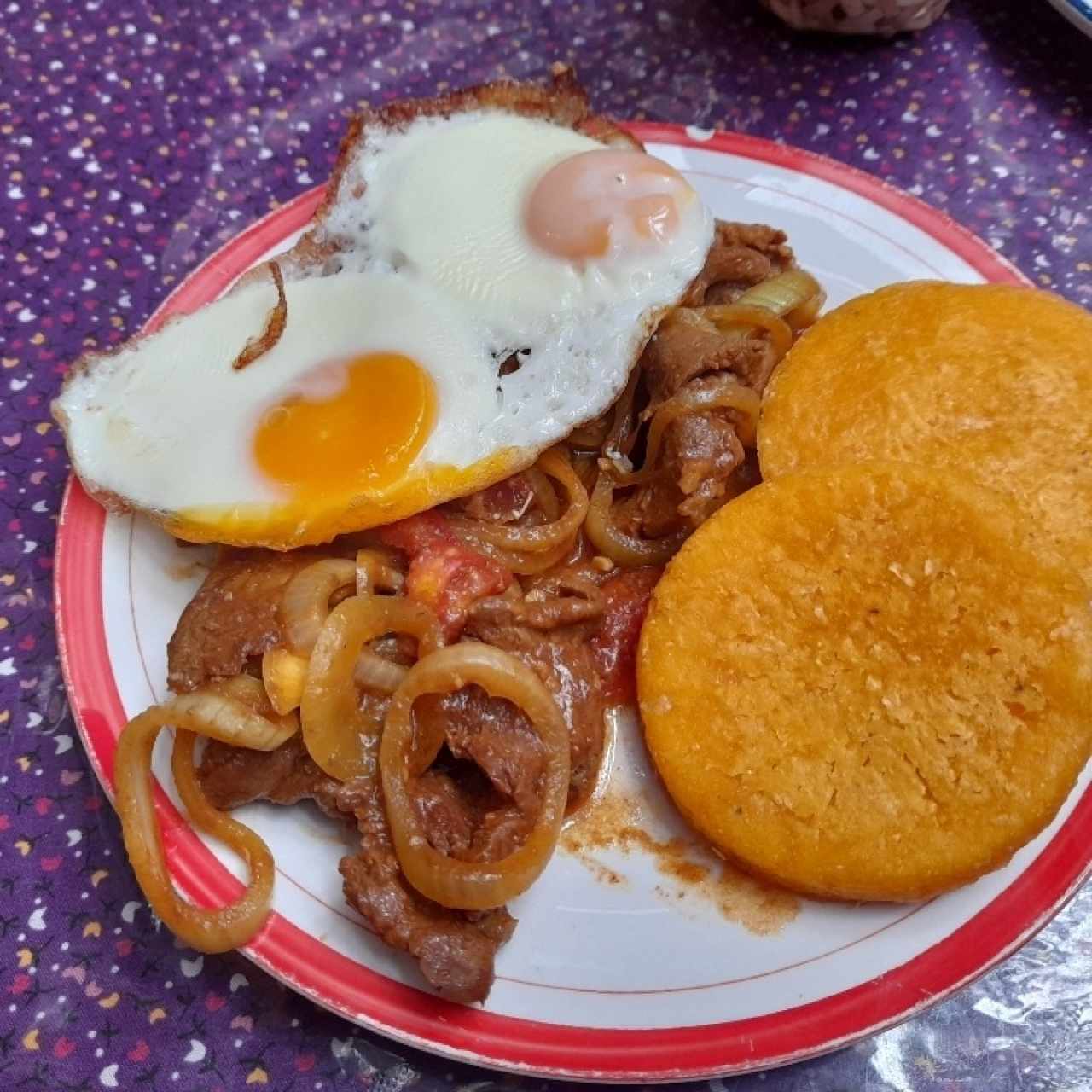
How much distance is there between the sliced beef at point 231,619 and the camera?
2.65 meters

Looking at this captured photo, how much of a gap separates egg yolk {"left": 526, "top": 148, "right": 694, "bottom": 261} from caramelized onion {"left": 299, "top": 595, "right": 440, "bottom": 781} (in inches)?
52.5

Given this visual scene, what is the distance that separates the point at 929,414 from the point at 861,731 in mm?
1017

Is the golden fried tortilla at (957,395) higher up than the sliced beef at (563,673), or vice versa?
the golden fried tortilla at (957,395)

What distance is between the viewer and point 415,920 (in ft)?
7.80

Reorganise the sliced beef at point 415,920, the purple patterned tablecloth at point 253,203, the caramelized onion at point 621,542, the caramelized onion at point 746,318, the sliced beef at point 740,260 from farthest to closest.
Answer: the sliced beef at point 740,260 → the caramelized onion at point 746,318 → the caramelized onion at point 621,542 → the purple patterned tablecloth at point 253,203 → the sliced beef at point 415,920

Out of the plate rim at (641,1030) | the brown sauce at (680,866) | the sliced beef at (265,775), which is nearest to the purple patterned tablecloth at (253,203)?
the plate rim at (641,1030)

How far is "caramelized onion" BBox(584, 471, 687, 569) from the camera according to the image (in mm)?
3074

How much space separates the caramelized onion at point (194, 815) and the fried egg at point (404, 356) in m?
0.54

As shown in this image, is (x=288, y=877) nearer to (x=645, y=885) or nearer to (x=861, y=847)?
(x=645, y=885)

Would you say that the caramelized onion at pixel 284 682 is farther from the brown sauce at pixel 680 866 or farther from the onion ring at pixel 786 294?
the onion ring at pixel 786 294

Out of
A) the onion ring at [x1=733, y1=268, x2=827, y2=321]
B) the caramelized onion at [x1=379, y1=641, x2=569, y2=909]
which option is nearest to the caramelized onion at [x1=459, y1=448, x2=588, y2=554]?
the caramelized onion at [x1=379, y1=641, x2=569, y2=909]

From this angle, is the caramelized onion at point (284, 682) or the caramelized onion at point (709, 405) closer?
the caramelized onion at point (284, 682)

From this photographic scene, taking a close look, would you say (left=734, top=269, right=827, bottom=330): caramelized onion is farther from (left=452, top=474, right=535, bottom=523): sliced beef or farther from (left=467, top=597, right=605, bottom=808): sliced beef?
(left=467, top=597, right=605, bottom=808): sliced beef

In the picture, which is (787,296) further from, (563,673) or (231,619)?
(231,619)
